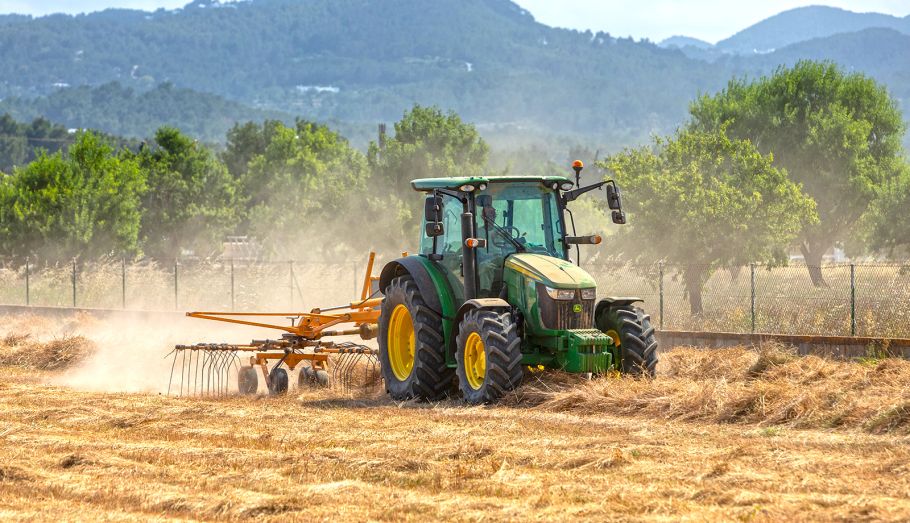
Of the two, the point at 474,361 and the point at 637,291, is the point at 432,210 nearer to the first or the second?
the point at 474,361

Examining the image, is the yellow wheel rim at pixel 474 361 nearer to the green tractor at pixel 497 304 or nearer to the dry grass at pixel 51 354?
the green tractor at pixel 497 304

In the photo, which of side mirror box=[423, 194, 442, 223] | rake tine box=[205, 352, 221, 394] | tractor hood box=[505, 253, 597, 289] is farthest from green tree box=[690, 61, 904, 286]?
side mirror box=[423, 194, 442, 223]

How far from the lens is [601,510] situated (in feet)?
25.5

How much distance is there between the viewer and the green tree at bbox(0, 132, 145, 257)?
46.4 metres

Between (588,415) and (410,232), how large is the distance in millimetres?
33825

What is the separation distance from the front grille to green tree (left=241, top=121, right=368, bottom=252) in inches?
1608

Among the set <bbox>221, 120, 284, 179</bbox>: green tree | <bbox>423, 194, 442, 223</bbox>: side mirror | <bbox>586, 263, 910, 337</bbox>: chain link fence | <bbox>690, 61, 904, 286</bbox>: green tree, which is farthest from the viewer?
<bbox>221, 120, 284, 179</bbox>: green tree

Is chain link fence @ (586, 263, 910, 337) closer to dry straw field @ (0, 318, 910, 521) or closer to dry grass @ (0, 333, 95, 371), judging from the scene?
dry straw field @ (0, 318, 910, 521)

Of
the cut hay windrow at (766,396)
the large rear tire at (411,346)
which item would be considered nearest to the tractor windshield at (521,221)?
the large rear tire at (411,346)

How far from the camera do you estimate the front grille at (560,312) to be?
14.1m

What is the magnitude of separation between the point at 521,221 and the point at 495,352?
221 centimetres

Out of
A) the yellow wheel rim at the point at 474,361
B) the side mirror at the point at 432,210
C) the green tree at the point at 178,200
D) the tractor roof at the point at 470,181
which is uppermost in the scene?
the green tree at the point at 178,200

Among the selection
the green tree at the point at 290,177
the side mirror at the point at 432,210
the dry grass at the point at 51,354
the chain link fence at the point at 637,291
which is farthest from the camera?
the green tree at the point at 290,177

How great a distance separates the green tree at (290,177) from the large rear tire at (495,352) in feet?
134
